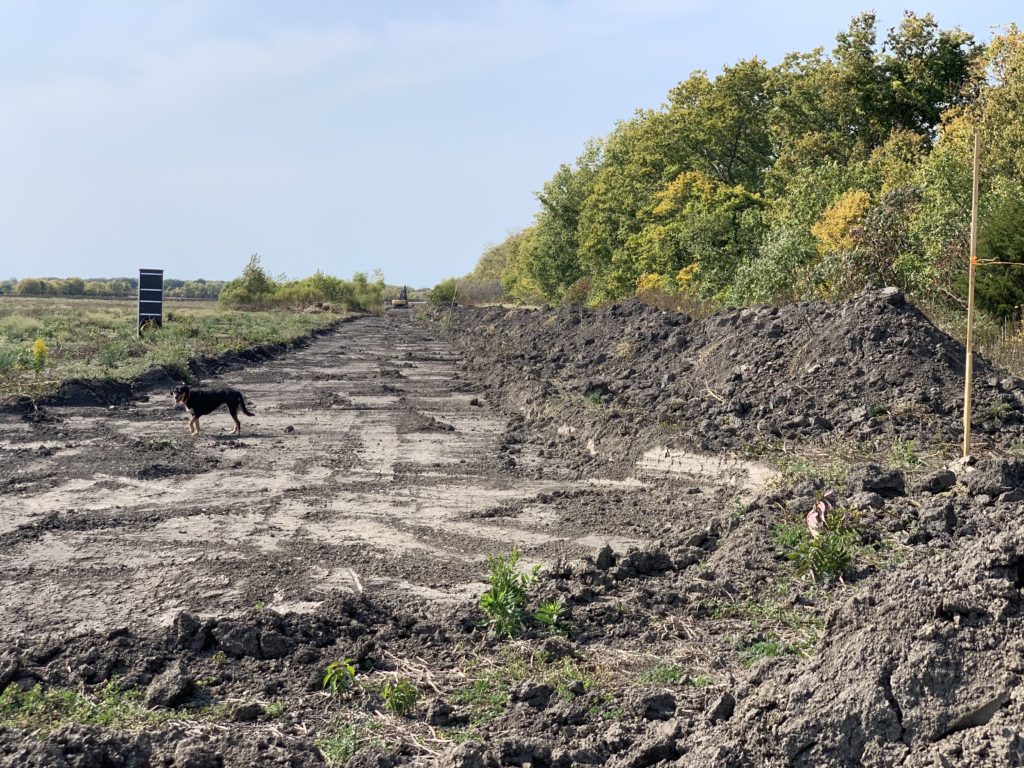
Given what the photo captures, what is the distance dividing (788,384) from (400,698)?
10313 millimetres

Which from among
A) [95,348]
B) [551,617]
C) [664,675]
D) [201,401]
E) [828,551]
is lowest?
[664,675]

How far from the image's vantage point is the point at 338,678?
5625mm

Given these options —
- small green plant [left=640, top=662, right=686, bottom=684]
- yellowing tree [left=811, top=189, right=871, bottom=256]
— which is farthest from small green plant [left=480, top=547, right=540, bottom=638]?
yellowing tree [left=811, top=189, right=871, bottom=256]

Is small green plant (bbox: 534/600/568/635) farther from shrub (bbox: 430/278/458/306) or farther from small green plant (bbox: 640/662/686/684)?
shrub (bbox: 430/278/458/306)

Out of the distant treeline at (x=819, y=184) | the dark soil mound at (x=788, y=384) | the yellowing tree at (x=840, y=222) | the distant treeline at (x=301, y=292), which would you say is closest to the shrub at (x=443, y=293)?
the distant treeline at (x=301, y=292)

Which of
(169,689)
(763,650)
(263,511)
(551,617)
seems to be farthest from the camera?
(263,511)

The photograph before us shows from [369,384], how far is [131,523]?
14354 mm

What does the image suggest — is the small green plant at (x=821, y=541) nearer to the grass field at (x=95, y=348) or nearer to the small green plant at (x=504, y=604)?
the small green plant at (x=504, y=604)

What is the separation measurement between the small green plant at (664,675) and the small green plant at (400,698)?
1269mm

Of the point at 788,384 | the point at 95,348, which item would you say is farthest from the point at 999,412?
the point at 95,348

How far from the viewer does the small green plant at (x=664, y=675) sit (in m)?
5.55

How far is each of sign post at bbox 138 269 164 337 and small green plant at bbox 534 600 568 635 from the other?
102 ft

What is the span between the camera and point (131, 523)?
31.9 ft

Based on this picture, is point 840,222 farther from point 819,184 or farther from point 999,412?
point 999,412
